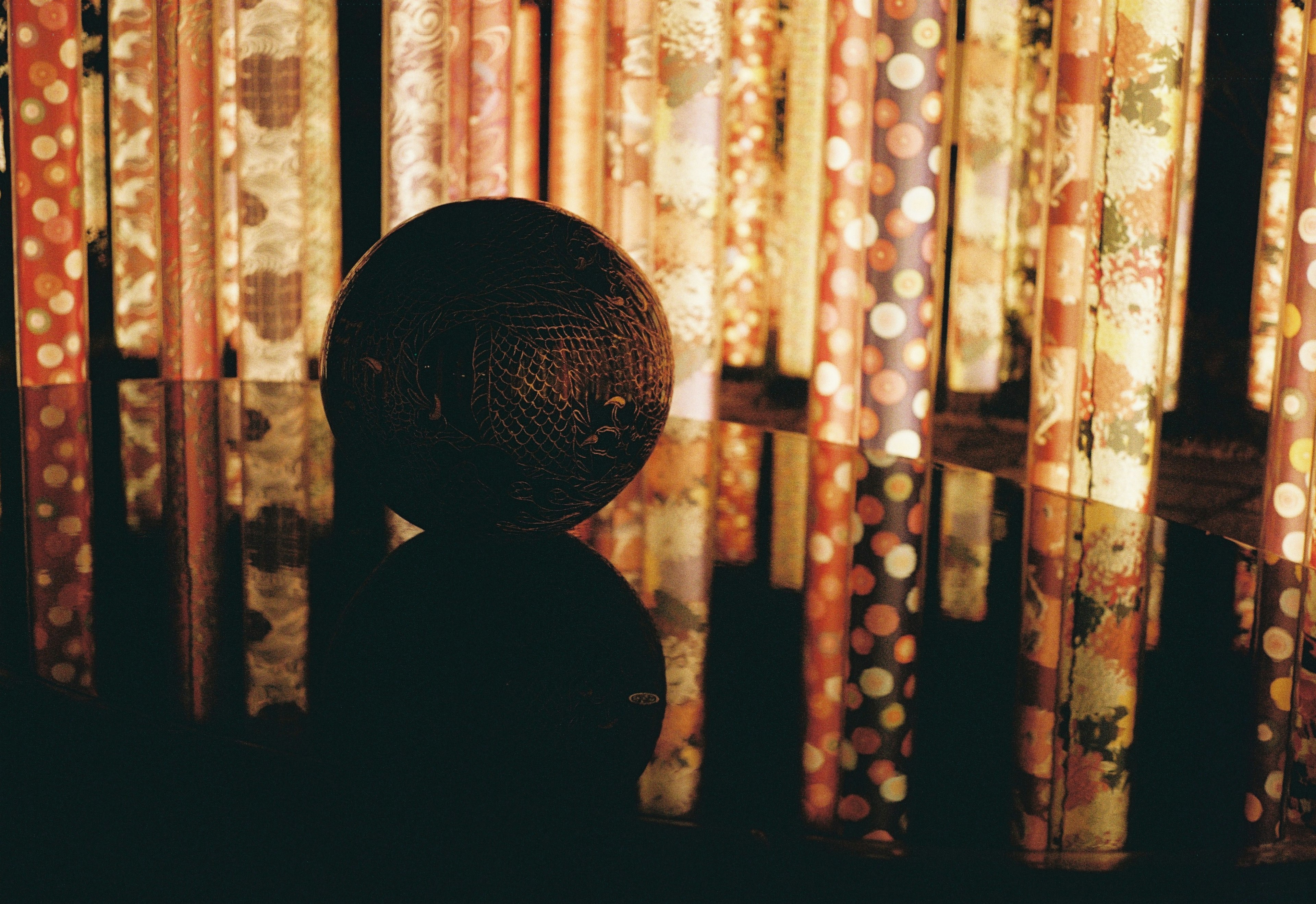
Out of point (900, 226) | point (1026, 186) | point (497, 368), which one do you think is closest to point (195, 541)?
point (497, 368)

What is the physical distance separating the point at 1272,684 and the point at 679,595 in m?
0.23

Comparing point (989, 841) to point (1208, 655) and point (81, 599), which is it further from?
point (81, 599)

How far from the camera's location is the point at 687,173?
140 centimetres

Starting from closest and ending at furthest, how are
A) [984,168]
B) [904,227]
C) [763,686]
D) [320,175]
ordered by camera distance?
1. [763,686]
2. [904,227]
3. [984,168]
4. [320,175]

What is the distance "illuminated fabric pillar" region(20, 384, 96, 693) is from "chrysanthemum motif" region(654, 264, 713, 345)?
2.30 feet

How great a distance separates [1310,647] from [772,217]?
1.68 meters

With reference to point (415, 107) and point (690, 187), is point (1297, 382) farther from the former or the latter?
point (415, 107)

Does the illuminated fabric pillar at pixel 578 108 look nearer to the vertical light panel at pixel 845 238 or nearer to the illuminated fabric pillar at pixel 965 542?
the vertical light panel at pixel 845 238

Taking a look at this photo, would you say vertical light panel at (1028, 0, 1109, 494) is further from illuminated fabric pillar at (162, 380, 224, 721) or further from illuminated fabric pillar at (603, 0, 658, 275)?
illuminated fabric pillar at (162, 380, 224, 721)

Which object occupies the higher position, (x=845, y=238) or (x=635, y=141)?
(x=635, y=141)

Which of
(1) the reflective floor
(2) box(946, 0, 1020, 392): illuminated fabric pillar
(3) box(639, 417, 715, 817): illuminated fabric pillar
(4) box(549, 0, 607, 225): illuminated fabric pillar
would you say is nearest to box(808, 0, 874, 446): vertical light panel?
(2) box(946, 0, 1020, 392): illuminated fabric pillar

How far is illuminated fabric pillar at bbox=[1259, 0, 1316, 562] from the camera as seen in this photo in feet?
3.71

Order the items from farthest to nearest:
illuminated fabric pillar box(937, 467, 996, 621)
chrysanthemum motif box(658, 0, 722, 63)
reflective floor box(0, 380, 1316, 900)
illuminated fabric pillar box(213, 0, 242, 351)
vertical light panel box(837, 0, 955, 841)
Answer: illuminated fabric pillar box(213, 0, 242, 351)
chrysanthemum motif box(658, 0, 722, 63)
vertical light panel box(837, 0, 955, 841)
illuminated fabric pillar box(937, 467, 996, 621)
reflective floor box(0, 380, 1316, 900)

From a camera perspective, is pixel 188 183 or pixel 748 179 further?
pixel 748 179
